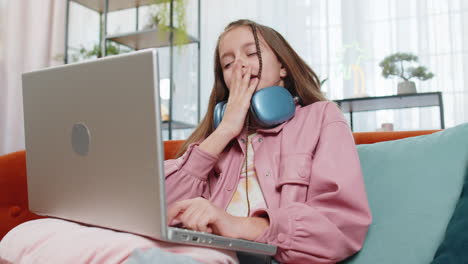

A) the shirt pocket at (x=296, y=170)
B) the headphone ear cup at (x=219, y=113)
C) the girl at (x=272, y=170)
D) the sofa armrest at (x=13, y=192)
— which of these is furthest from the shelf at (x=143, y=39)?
the shirt pocket at (x=296, y=170)

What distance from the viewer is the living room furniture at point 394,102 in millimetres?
2568

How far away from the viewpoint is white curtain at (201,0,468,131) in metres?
3.21

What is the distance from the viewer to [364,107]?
114 inches

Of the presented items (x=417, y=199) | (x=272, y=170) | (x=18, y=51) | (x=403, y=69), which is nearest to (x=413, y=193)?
(x=417, y=199)

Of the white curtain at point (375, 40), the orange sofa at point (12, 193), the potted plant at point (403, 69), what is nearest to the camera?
the orange sofa at point (12, 193)

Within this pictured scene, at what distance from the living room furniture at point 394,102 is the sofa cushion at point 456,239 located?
1.79 meters

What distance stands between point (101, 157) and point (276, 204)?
423 millimetres

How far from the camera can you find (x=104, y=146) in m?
0.69

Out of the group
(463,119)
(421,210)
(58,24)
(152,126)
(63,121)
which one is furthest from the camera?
(58,24)

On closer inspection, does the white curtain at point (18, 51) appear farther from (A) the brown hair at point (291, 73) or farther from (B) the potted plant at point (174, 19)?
(A) the brown hair at point (291, 73)

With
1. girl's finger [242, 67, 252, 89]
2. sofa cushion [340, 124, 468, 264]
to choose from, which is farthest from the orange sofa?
sofa cushion [340, 124, 468, 264]

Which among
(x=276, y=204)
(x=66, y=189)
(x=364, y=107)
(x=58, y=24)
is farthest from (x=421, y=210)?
(x=58, y=24)

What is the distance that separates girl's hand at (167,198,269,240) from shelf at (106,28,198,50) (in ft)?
8.34

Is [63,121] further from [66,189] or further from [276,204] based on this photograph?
[276,204]
